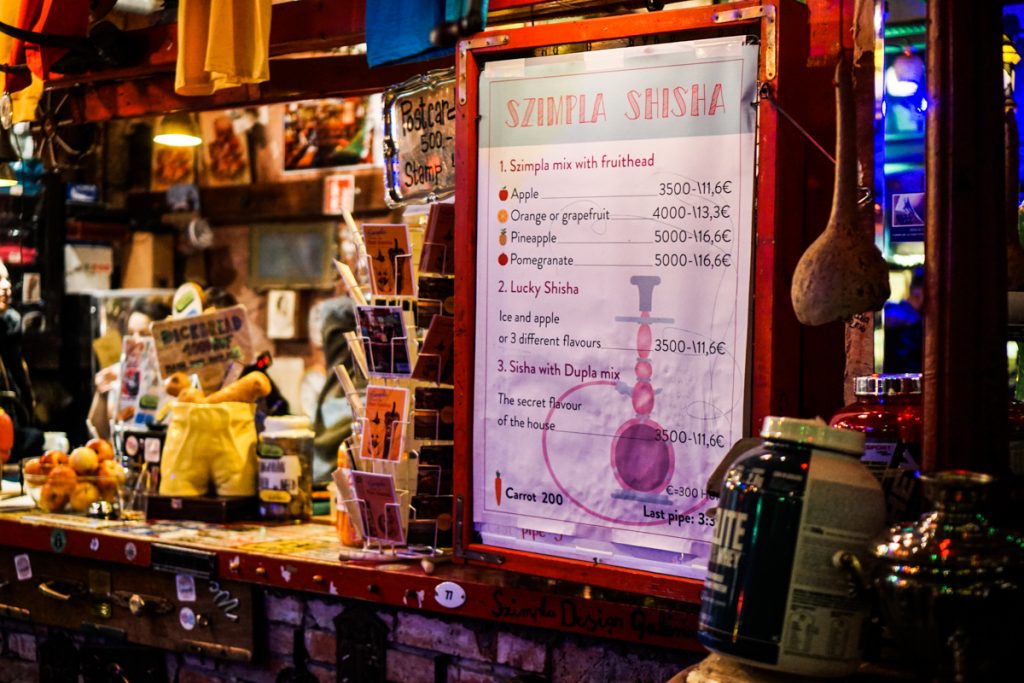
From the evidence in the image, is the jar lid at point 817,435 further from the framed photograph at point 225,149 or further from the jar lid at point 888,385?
the framed photograph at point 225,149

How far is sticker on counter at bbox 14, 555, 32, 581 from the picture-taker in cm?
403

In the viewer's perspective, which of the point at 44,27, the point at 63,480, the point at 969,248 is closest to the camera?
the point at 969,248

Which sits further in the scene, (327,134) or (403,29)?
(327,134)

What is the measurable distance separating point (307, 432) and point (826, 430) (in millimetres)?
2470

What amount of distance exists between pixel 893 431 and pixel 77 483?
10.3 feet

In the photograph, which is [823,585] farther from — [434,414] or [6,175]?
[6,175]

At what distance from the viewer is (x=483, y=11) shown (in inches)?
120

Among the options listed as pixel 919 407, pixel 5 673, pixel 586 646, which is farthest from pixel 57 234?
pixel 919 407

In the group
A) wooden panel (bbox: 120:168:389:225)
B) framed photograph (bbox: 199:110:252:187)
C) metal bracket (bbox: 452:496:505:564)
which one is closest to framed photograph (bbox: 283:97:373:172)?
wooden panel (bbox: 120:168:389:225)

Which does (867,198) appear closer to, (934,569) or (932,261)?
(932,261)

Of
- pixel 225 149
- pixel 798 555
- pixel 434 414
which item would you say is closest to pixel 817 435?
pixel 798 555

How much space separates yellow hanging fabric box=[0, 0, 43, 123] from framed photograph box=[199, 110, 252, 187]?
461 cm

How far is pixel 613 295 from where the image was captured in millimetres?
2797

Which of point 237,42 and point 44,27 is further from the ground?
point 44,27
